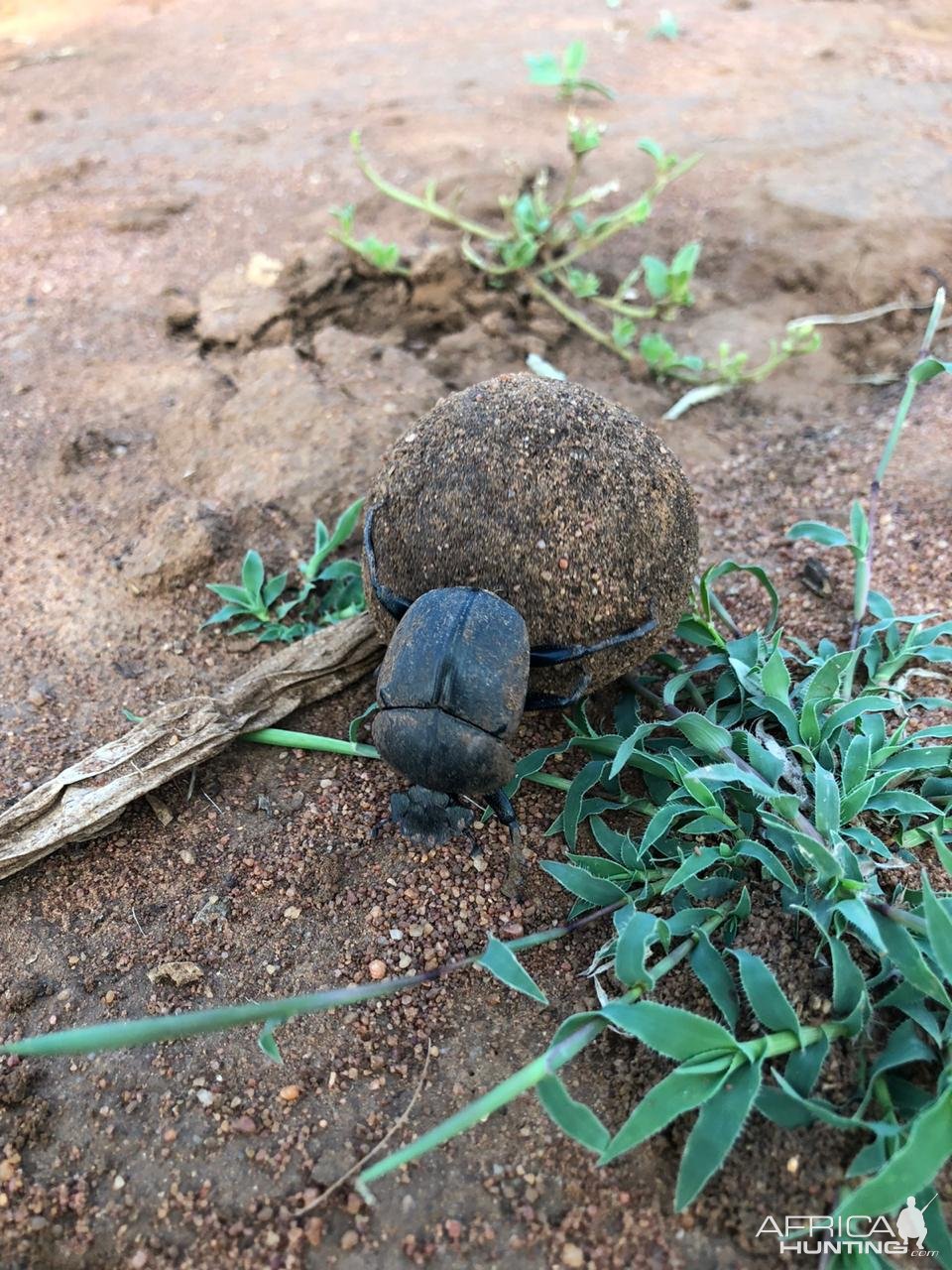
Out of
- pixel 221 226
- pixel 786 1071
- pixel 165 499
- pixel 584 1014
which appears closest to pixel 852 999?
pixel 786 1071

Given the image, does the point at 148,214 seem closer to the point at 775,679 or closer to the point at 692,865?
the point at 775,679

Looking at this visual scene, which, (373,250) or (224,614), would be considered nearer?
(224,614)

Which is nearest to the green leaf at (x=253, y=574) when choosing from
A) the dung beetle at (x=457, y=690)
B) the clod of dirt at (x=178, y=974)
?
the dung beetle at (x=457, y=690)

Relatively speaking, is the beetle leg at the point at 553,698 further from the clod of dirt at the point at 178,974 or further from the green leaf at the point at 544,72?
the green leaf at the point at 544,72

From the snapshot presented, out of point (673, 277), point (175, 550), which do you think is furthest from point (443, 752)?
point (673, 277)

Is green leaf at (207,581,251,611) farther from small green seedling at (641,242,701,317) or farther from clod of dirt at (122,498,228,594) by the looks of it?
small green seedling at (641,242,701,317)

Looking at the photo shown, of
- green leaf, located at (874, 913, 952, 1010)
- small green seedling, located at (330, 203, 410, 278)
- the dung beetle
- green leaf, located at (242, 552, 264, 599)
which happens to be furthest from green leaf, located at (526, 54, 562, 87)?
green leaf, located at (874, 913, 952, 1010)

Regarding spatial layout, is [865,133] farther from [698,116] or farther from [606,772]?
[606,772]
